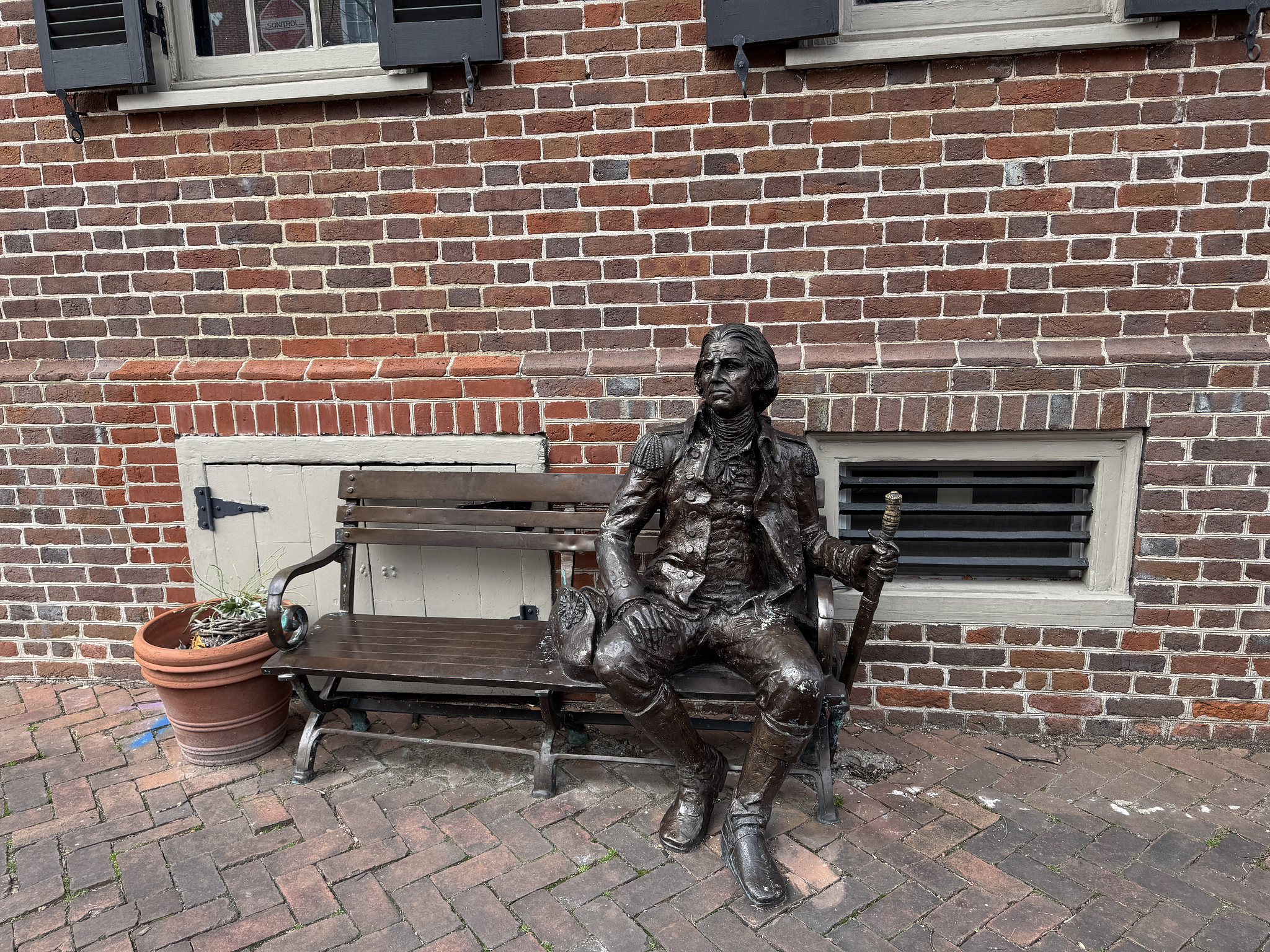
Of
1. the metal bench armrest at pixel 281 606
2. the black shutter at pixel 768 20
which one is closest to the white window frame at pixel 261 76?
the black shutter at pixel 768 20

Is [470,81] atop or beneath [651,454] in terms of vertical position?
atop

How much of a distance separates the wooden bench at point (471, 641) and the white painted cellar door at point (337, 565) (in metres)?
0.10

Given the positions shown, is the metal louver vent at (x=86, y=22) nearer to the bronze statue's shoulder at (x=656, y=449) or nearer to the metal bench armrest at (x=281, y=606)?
the metal bench armrest at (x=281, y=606)

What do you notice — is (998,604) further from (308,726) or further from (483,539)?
(308,726)

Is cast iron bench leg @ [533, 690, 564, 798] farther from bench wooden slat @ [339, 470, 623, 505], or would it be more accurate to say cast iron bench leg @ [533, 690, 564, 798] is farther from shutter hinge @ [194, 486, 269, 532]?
shutter hinge @ [194, 486, 269, 532]

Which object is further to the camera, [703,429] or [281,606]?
[281,606]

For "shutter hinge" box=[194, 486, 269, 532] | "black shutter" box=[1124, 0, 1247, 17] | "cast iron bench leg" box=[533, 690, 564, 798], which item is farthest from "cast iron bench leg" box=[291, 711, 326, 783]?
"black shutter" box=[1124, 0, 1247, 17]

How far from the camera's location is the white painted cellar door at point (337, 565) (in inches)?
139

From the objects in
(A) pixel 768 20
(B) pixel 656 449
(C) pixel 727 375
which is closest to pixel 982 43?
(A) pixel 768 20

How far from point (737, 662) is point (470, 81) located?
236cm

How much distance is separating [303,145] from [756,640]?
2.63 m

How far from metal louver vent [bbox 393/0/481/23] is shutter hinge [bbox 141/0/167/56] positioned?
1.04 metres

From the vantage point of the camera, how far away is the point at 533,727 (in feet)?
11.3

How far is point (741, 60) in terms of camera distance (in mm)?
2951
